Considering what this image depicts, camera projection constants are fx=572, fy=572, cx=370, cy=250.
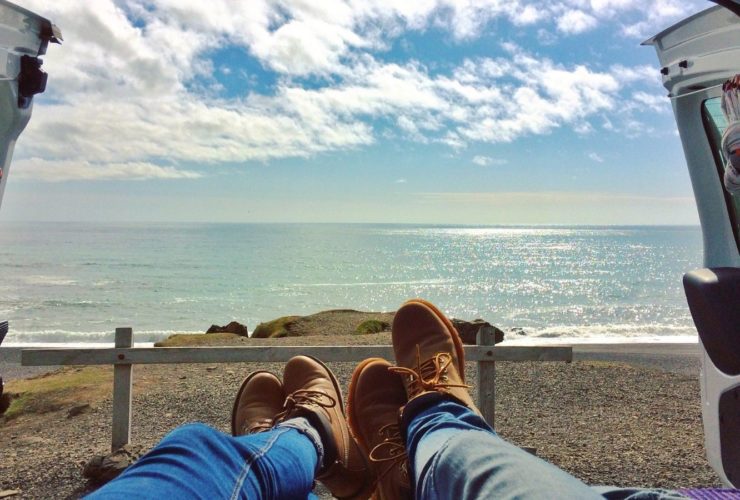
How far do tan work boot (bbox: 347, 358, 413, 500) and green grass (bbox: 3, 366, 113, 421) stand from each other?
18.2ft

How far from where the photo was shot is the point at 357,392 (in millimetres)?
3047

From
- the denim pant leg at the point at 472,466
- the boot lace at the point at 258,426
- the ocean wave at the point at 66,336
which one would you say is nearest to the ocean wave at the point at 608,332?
the ocean wave at the point at 66,336

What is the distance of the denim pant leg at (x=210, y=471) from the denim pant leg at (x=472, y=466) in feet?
1.35

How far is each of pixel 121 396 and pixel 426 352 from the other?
7.59 ft

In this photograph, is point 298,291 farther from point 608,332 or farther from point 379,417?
point 379,417

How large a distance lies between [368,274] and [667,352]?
147 ft

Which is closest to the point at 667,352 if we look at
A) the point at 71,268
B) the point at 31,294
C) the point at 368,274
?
the point at 31,294

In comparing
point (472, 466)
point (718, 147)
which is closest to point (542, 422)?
point (718, 147)

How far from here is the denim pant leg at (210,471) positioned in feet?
3.98

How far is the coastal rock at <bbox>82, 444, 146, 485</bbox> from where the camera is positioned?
12.5ft

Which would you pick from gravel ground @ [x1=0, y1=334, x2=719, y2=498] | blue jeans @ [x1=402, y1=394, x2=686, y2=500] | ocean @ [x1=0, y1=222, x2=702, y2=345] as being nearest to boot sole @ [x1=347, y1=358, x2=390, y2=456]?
blue jeans @ [x1=402, y1=394, x2=686, y2=500]

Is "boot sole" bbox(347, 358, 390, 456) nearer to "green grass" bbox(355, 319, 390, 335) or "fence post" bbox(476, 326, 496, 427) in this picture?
"fence post" bbox(476, 326, 496, 427)

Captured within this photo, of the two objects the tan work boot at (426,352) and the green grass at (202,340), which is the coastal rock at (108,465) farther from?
the green grass at (202,340)

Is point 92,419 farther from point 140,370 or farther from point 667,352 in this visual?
point 667,352
